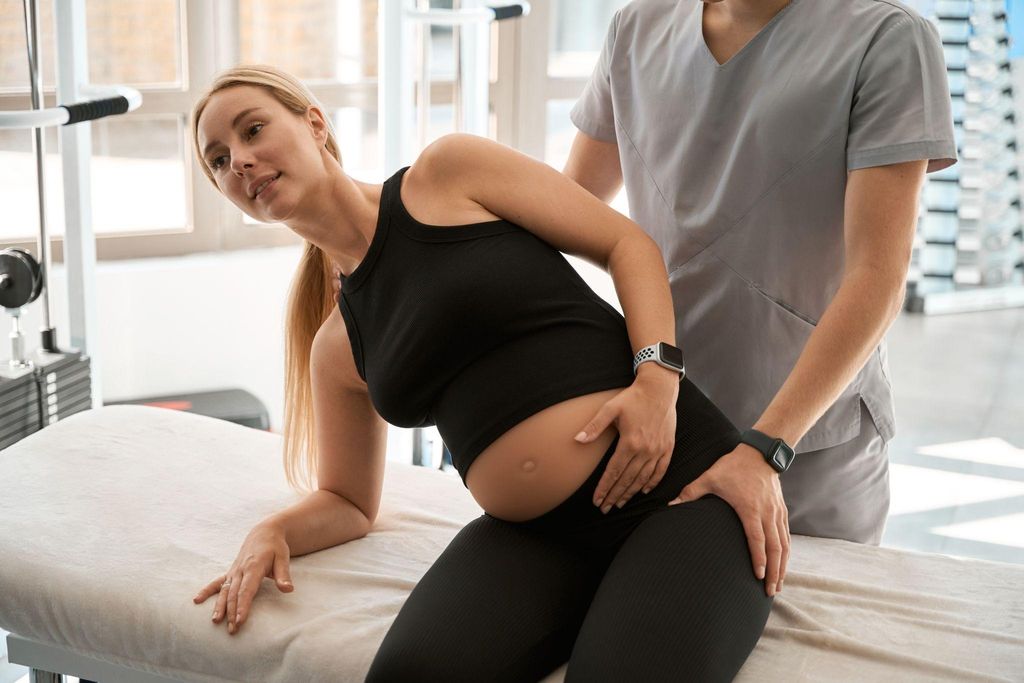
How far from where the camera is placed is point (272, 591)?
1.53m

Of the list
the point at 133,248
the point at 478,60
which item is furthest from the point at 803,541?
the point at 133,248

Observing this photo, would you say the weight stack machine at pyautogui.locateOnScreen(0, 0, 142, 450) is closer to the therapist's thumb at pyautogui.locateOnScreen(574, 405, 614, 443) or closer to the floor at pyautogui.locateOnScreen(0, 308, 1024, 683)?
the floor at pyautogui.locateOnScreen(0, 308, 1024, 683)

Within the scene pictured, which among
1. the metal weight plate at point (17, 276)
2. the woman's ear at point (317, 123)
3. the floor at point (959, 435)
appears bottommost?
the floor at point (959, 435)

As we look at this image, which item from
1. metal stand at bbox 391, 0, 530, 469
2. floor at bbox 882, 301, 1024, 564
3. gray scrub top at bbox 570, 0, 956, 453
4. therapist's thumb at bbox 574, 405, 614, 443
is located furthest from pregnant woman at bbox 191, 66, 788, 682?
floor at bbox 882, 301, 1024, 564

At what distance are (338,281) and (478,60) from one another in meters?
1.30

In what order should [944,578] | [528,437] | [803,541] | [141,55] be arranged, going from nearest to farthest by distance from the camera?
[528,437] → [944,578] → [803,541] → [141,55]

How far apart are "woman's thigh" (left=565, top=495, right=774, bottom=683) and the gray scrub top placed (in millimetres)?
401

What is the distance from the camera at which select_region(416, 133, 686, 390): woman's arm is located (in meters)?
1.49

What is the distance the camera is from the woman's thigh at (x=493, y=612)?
4.18 ft

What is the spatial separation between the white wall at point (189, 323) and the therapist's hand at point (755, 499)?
264 cm

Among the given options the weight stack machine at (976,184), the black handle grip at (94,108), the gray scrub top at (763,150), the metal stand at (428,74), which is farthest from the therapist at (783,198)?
the weight stack machine at (976,184)

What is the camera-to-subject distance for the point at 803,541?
67.4 inches

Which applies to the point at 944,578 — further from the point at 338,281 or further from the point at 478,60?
the point at 478,60

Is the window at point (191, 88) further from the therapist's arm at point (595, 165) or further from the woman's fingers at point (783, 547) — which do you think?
the woman's fingers at point (783, 547)
